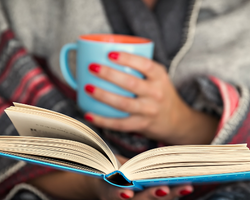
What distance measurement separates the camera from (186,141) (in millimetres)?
730

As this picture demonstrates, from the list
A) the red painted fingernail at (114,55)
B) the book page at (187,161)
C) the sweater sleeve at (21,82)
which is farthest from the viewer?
the sweater sleeve at (21,82)

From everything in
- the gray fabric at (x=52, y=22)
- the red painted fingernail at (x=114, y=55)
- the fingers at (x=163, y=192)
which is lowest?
the fingers at (x=163, y=192)

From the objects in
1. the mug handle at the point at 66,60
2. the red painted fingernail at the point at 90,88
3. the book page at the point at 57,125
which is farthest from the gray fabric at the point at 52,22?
the book page at the point at 57,125

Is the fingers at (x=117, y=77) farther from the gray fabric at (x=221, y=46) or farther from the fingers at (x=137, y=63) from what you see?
the gray fabric at (x=221, y=46)

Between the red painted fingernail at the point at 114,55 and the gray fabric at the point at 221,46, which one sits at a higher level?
the red painted fingernail at the point at 114,55

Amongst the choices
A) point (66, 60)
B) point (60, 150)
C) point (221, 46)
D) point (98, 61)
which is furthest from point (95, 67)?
point (221, 46)

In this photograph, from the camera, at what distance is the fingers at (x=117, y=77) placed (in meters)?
0.55

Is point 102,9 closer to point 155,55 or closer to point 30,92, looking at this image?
point 155,55

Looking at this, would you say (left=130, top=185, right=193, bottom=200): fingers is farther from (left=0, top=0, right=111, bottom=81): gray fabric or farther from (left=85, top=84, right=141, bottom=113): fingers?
(left=0, top=0, right=111, bottom=81): gray fabric

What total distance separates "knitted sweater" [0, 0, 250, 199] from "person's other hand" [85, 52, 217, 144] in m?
0.08

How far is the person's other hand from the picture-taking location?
22.0 inches

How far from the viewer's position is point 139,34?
0.77 meters

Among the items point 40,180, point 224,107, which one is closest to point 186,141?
point 224,107

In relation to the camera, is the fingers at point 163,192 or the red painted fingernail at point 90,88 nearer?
the fingers at point 163,192
